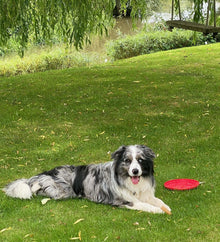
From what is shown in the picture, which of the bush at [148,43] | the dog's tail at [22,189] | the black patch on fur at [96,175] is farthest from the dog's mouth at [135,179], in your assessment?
the bush at [148,43]

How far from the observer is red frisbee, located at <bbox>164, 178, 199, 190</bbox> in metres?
6.44

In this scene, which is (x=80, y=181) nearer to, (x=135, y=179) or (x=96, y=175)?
(x=96, y=175)

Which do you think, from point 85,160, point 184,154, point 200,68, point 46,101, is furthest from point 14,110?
point 200,68

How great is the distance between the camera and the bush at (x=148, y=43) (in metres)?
22.1

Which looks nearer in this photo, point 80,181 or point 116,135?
point 80,181

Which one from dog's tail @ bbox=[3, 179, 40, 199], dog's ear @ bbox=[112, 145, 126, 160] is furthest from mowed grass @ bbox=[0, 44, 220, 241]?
dog's ear @ bbox=[112, 145, 126, 160]

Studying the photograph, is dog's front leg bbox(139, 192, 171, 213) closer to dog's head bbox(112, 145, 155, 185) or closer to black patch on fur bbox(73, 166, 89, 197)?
dog's head bbox(112, 145, 155, 185)


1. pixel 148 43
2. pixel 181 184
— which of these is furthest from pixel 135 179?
pixel 148 43

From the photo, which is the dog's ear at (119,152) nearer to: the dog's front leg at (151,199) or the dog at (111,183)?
the dog at (111,183)

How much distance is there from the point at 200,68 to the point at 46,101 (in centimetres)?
630

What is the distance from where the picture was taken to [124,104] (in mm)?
12203

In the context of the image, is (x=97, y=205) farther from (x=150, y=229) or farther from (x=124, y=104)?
(x=124, y=104)

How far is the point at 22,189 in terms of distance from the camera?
6.25 m

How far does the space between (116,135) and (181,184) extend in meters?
3.43
